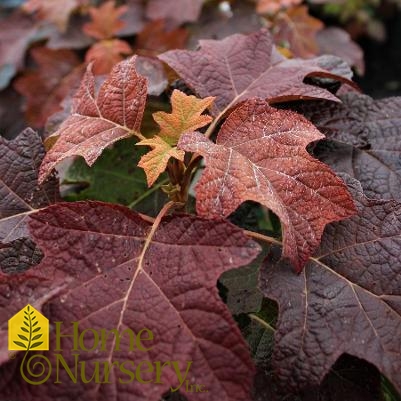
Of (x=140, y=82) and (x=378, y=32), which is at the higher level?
(x=140, y=82)

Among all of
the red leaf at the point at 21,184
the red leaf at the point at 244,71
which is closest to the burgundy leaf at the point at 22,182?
the red leaf at the point at 21,184

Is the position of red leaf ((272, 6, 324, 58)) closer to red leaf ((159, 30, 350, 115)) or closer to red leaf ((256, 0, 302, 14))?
red leaf ((256, 0, 302, 14))

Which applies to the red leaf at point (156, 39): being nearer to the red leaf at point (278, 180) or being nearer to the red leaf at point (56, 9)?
the red leaf at point (56, 9)

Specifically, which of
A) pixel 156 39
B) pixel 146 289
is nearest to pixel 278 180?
pixel 146 289

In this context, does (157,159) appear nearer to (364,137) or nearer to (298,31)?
(364,137)

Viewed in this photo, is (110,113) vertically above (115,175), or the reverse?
(110,113)

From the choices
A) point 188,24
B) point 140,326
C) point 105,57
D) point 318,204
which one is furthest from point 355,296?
point 188,24

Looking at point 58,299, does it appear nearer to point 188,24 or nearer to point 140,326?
point 140,326
